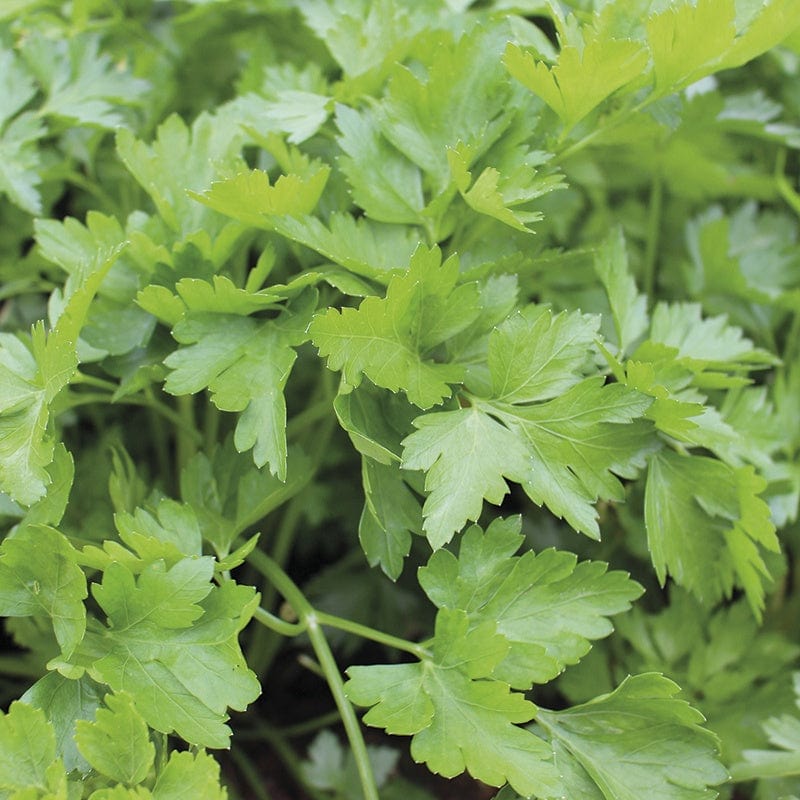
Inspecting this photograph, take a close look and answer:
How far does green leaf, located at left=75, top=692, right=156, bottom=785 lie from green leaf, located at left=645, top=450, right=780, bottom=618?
44 centimetres

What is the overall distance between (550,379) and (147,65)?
0.67 metres

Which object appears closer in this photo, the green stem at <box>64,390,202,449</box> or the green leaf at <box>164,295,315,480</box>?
the green leaf at <box>164,295,315,480</box>

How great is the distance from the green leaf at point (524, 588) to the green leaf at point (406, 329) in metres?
0.13

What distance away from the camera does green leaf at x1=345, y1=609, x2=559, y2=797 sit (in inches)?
25.2

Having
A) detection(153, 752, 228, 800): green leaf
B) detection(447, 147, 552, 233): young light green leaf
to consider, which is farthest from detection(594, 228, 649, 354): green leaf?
detection(153, 752, 228, 800): green leaf

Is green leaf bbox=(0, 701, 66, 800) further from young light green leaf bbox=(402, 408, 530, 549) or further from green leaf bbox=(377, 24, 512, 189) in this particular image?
green leaf bbox=(377, 24, 512, 189)

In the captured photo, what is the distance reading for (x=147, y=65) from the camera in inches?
42.1

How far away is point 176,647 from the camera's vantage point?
66 cm

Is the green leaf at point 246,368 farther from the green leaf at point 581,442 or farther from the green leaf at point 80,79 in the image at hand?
the green leaf at point 80,79

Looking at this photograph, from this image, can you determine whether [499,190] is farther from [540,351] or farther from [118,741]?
[118,741]

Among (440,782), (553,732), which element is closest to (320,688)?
(440,782)

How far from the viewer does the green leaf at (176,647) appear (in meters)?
0.64

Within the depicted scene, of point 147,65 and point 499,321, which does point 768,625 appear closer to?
point 499,321

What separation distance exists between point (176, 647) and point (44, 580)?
0.11m
